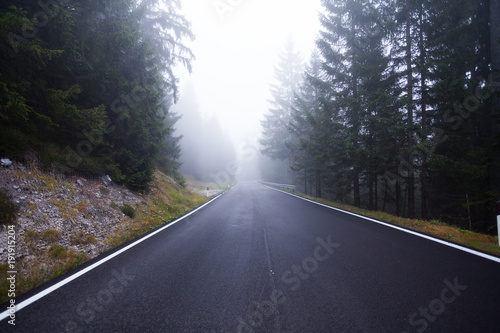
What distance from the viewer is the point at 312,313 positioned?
2100 mm

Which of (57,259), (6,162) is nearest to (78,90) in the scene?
(6,162)

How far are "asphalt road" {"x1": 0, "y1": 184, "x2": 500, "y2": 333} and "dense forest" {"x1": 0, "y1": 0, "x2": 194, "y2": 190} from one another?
4.25m

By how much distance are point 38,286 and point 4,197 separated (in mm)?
2552

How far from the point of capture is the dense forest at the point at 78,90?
457 centimetres

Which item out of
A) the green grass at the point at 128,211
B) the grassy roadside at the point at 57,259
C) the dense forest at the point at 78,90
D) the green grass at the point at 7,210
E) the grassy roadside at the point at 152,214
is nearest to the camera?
the grassy roadside at the point at 57,259

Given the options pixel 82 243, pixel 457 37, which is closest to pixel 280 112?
pixel 457 37

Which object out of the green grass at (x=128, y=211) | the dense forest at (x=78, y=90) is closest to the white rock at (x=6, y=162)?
the dense forest at (x=78, y=90)

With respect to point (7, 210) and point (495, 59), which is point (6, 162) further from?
point (495, 59)

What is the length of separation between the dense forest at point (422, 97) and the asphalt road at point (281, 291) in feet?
21.2

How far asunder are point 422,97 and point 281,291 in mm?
11267

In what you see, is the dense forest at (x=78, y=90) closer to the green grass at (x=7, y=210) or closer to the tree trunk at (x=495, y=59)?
the green grass at (x=7, y=210)

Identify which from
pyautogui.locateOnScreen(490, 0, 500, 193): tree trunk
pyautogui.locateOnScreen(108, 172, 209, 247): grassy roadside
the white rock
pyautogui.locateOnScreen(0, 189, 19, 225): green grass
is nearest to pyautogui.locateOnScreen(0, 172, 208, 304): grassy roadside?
pyautogui.locateOnScreen(108, 172, 209, 247): grassy roadside

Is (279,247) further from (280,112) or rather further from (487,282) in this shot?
(280,112)

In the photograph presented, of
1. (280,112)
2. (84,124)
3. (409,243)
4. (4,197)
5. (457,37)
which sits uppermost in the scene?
(280,112)
